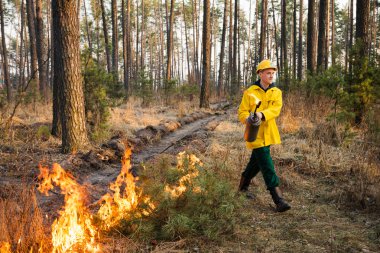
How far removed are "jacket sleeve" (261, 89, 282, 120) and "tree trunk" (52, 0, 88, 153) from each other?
405 centimetres

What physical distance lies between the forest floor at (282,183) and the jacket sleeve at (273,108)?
38.1 inches

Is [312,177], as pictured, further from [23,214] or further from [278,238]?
[23,214]

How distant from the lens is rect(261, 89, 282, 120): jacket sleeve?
3.86m

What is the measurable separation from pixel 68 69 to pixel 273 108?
13.8ft

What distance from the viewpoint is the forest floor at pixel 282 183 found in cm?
307

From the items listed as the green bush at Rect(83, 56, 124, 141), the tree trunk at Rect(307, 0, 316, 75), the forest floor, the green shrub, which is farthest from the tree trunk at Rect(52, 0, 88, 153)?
the tree trunk at Rect(307, 0, 316, 75)

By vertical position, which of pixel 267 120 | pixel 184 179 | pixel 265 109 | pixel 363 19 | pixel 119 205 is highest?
pixel 363 19

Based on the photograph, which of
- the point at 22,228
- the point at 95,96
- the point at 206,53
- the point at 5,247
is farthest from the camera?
the point at 206,53

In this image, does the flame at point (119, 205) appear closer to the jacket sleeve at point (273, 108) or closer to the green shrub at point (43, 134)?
the jacket sleeve at point (273, 108)

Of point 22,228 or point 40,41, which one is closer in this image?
point 22,228

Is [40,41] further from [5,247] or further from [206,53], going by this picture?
[5,247]

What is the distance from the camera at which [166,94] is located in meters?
19.8

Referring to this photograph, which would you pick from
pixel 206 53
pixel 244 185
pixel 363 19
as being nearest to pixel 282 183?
pixel 244 185

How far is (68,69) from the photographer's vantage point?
628 cm
